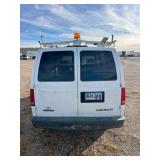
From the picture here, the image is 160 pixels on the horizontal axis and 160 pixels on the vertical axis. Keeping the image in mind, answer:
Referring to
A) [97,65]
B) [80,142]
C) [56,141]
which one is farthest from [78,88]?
[56,141]

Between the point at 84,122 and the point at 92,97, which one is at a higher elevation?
the point at 92,97

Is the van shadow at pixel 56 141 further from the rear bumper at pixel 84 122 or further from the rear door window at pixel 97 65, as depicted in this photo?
the rear door window at pixel 97 65

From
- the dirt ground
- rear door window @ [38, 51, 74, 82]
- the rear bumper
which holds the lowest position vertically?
the dirt ground

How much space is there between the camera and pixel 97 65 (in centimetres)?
404

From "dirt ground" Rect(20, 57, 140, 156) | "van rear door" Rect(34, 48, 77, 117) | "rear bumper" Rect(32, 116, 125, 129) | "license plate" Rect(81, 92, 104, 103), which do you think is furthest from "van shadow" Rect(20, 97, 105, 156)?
"license plate" Rect(81, 92, 104, 103)

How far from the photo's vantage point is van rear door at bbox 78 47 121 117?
3922mm

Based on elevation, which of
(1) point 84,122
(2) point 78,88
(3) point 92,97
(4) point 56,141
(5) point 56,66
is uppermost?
(5) point 56,66

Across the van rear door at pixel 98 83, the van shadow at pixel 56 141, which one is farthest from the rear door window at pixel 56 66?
the van shadow at pixel 56 141

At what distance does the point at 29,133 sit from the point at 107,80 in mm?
2356

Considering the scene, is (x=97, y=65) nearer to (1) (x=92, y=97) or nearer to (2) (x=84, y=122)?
(1) (x=92, y=97)

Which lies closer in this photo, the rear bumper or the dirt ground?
the rear bumper

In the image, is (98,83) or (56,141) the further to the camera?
(56,141)

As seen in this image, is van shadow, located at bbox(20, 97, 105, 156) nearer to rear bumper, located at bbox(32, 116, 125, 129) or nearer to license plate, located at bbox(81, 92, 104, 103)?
rear bumper, located at bbox(32, 116, 125, 129)

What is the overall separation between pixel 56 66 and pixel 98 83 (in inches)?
35.8
